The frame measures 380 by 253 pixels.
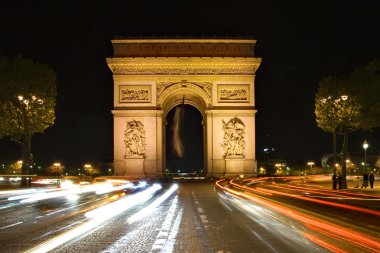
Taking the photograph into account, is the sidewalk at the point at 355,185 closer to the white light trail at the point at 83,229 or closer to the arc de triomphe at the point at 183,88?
the arc de triomphe at the point at 183,88

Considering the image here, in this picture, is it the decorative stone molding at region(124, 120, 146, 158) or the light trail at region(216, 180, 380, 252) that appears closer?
the light trail at region(216, 180, 380, 252)

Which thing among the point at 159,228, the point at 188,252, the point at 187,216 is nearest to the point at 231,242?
the point at 188,252

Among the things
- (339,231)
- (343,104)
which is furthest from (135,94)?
(339,231)

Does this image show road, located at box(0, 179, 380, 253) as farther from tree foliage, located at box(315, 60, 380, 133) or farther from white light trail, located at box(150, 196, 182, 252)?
tree foliage, located at box(315, 60, 380, 133)

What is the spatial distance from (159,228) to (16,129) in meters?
31.9

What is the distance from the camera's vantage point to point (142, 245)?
10.3 m

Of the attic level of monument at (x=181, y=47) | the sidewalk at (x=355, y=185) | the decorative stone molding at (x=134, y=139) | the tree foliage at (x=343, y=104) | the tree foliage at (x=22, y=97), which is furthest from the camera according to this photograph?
the attic level of monument at (x=181, y=47)

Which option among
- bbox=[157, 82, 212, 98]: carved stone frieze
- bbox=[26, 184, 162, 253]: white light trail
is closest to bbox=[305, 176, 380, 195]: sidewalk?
bbox=[157, 82, 212, 98]: carved stone frieze

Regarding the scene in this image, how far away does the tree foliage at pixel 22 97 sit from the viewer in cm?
4175

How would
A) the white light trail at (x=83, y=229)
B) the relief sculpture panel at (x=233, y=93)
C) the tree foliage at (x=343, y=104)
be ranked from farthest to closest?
the relief sculpture panel at (x=233, y=93)
the tree foliage at (x=343, y=104)
the white light trail at (x=83, y=229)

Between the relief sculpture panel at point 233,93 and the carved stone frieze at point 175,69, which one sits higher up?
the carved stone frieze at point 175,69

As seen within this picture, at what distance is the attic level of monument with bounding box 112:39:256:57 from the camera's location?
5631 centimetres

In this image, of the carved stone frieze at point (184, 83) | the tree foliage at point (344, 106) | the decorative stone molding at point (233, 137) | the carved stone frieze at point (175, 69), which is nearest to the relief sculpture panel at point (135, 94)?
the carved stone frieze at point (184, 83)

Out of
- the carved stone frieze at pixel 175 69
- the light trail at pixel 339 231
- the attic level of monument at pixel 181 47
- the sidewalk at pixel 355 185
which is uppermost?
the attic level of monument at pixel 181 47
